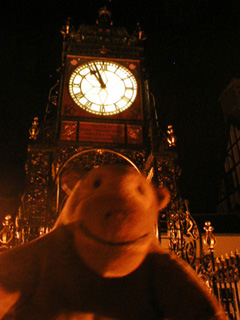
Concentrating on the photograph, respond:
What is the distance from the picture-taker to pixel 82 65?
113 inches

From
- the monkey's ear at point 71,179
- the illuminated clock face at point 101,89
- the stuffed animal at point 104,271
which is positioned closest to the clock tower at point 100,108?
the illuminated clock face at point 101,89

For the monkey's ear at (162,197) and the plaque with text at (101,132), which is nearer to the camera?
the monkey's ear at (162,197)

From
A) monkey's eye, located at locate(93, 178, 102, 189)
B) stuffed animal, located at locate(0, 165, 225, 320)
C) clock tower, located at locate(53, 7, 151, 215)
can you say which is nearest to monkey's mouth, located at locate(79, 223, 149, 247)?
stuffed animal, located at locate(0, 165, 225, 320)

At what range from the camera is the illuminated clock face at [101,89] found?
269cm

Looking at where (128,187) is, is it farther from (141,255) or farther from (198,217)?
(198,217)

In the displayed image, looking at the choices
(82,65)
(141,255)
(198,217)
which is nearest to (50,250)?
(141,255)

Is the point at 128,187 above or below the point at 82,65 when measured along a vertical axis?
below

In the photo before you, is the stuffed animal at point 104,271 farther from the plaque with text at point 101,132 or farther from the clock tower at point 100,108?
the plaque with text at point 101,132

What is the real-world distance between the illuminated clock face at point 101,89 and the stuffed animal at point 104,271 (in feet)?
6.21

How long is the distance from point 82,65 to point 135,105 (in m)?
0.66

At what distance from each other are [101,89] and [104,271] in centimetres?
214

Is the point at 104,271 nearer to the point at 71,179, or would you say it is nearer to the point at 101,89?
the point at 71,179

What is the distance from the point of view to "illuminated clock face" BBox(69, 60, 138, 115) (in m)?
2.69

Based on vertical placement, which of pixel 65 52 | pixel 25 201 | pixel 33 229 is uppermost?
pixel 65 52
